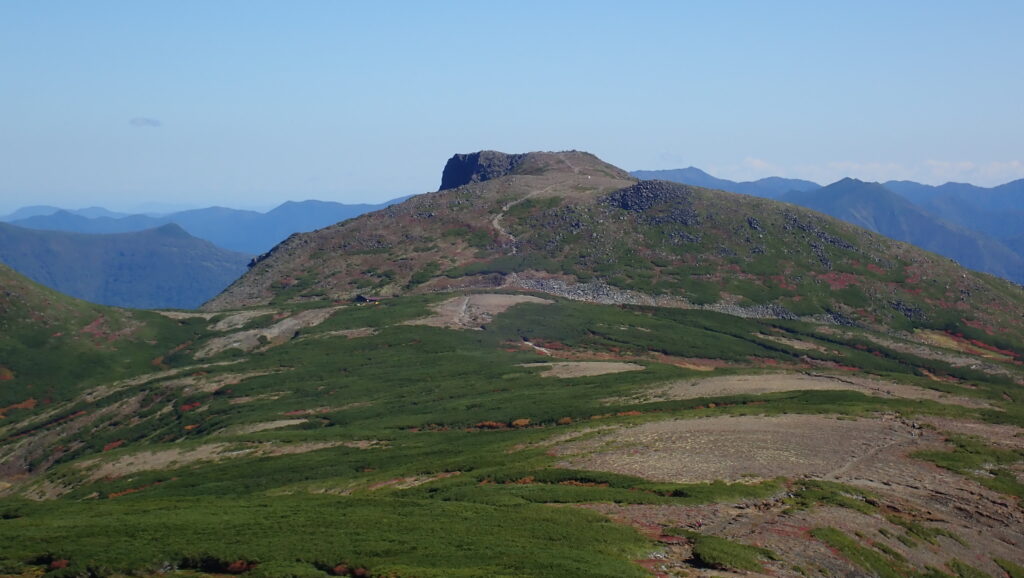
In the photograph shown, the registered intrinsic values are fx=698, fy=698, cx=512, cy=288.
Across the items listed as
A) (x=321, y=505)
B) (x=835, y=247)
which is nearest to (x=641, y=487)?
(x=321, y=505)

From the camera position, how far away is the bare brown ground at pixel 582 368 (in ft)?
357

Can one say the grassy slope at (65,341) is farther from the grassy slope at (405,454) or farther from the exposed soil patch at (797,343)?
the exposed soil patch at (797,343)

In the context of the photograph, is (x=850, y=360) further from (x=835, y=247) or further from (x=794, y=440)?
(x=794, y=440)

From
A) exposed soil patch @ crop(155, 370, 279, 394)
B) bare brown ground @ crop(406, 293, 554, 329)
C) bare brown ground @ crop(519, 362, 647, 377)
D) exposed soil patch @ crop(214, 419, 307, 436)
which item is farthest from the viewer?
bare brown ground @ crop(406, 293, 554, 329)

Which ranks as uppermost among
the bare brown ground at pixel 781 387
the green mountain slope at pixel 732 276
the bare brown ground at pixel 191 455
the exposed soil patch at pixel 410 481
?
the green mountain slope at pixel 732 276

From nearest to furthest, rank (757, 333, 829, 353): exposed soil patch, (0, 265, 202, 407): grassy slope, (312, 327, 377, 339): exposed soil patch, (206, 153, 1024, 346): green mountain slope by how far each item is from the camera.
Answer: (0, 265, 202, 407): grassy slope, (312, 327, 377, 339): exposed soil patch, (757, 333, 829, 353): exposed soil patch, (206, 153, 1024, 346): green mountain slope

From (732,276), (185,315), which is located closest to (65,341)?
(185,315)

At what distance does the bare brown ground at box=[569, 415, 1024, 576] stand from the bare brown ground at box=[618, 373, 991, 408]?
15.1 m

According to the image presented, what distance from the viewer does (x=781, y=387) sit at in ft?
298

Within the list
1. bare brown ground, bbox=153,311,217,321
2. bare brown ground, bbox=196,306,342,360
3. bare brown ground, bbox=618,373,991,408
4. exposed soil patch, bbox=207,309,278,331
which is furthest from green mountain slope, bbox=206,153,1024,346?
bare brown ground, bbox=618,373,991,408

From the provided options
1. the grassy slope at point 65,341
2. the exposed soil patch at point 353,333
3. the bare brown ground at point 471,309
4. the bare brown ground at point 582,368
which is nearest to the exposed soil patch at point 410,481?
the bare brown ground at point 582,368

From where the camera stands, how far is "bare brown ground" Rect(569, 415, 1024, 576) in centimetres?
4212

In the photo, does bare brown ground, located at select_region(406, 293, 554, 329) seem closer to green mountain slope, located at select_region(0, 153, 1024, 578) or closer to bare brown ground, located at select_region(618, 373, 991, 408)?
green mountain slope, located at select_region(0, 153, 1024, 578)

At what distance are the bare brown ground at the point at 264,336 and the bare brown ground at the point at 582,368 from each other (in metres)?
58.6
